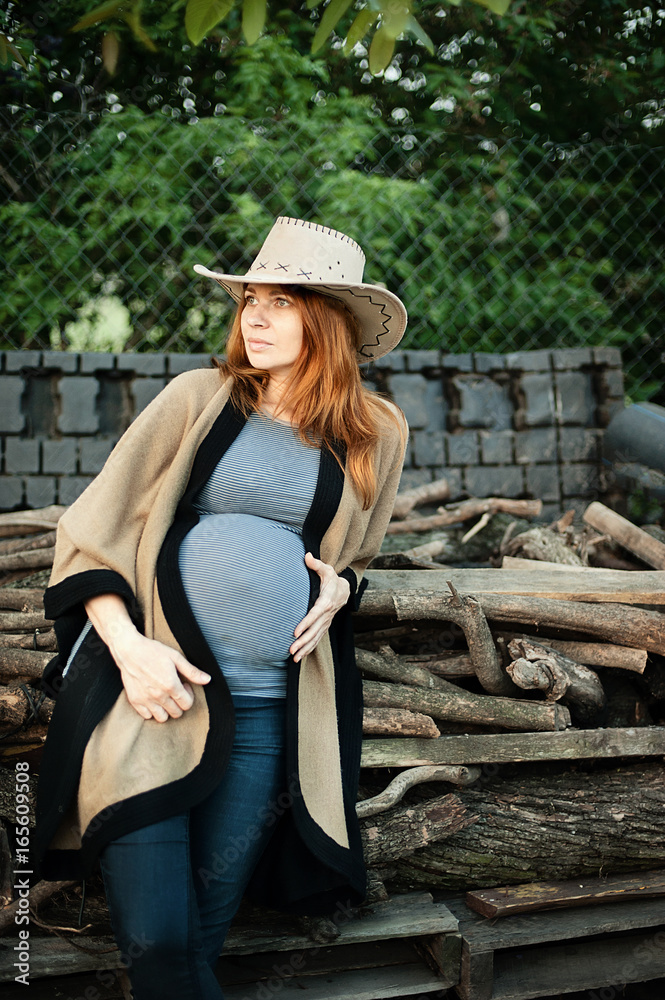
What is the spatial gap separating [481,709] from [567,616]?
1.71 feet

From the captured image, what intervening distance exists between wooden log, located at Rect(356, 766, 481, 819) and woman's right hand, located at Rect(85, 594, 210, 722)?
960mm

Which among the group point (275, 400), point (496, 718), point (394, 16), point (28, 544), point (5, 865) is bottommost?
point (5, 865)

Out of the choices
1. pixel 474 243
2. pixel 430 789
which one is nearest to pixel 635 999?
pixel 430 789

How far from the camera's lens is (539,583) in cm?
327

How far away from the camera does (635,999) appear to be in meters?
3.04

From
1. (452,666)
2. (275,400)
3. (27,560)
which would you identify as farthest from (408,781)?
(27,560)

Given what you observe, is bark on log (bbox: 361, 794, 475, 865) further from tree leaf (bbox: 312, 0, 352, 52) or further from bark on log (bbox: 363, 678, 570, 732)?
tree leaf (bbox: 312, 0, 352, 52)

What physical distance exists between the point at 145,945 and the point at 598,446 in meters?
4.52

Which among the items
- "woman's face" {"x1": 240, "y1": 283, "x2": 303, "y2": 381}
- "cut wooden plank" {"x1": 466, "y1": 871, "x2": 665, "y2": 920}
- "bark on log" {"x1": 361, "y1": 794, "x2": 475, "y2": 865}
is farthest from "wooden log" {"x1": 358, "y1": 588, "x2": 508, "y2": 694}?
"woman's face" {"x1": 240, "y1": 283, "x2": 303, "y2": 381}

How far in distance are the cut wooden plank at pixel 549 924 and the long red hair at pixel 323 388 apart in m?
1.49

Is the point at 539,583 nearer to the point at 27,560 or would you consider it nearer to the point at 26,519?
the point at 27,560

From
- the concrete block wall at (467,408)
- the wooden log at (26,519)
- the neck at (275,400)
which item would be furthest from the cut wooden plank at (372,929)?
the concrete block wall at (467,408)

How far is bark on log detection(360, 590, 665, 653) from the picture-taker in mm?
3053

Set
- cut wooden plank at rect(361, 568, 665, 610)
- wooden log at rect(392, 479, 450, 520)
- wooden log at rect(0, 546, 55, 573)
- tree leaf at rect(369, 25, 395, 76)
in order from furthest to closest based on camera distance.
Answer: wooden log at rect(392, 479, 450, 520) → wooden log at rect(0, 546, 55, 573) → cut wooden plank at rect(361, 568, 665, 610) → tree leaf at rect(369, 25, 395, 76)
